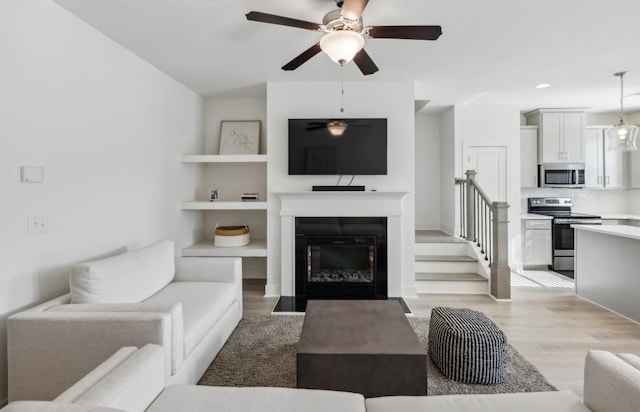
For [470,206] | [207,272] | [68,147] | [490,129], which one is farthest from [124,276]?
[490,129]

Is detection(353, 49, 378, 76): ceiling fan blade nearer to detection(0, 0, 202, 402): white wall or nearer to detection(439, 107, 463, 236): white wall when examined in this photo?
detection(0, 0, 202, 402): white wall

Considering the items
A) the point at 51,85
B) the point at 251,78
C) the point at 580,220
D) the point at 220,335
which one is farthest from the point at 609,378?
the point at 580,220

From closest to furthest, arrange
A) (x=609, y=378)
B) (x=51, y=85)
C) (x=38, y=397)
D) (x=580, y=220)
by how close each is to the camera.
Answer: (x=609, y=378), (x=38, y=397), (x=51, y=85), (x=580, y=220)

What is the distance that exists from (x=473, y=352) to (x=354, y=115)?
2.81 meters

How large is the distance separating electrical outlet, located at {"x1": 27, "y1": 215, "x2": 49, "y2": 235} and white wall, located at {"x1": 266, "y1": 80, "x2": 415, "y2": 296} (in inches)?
86.5

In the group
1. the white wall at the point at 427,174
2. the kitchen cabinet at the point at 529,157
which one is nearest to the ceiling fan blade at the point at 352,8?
the white wall at the point at 427,174

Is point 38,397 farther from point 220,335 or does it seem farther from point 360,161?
point 360,161

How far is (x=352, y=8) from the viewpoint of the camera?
6.02 ft

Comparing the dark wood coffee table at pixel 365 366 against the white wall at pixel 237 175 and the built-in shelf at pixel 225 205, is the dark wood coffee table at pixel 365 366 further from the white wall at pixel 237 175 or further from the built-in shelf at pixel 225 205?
the white wall at pixel 237 175

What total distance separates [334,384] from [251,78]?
10.8ft

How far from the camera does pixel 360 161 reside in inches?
155

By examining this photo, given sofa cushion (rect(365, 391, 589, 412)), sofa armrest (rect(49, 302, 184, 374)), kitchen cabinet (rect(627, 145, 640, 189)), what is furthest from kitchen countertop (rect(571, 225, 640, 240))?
sofa armrest (rect(49, 302, 184, 374))

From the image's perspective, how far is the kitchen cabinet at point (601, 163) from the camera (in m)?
5.54

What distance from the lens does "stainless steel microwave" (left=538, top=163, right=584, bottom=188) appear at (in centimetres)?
539
